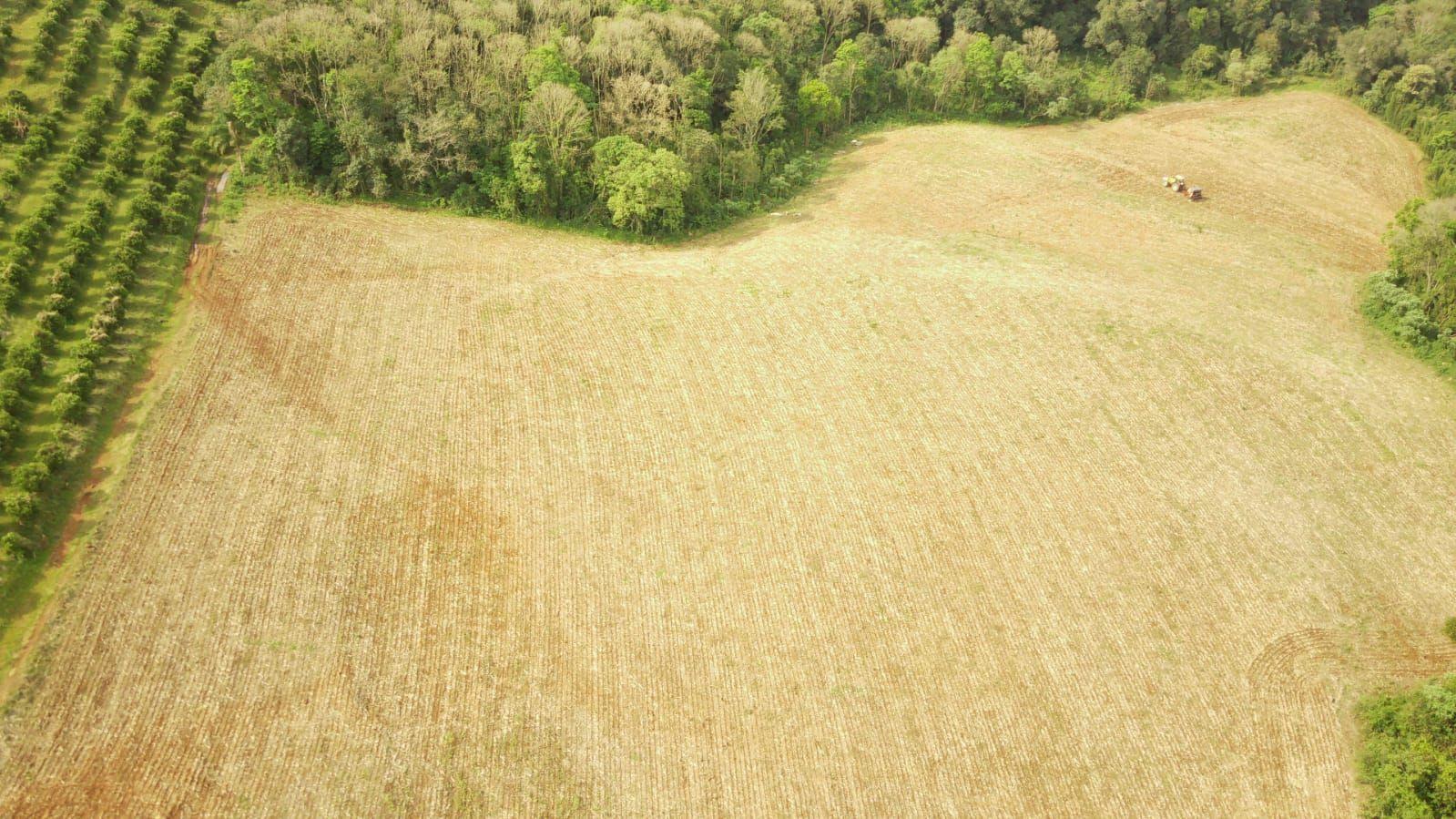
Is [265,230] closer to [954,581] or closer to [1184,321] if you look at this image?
[954,581]

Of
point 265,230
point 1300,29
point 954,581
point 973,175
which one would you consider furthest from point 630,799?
point 1300,29

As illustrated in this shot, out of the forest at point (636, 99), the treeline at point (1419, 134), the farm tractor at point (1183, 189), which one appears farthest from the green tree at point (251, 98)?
the treeline at point (1419, 134)

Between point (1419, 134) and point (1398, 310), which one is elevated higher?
point (1419, 134)

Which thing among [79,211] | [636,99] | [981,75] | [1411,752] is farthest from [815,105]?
[1411,752]

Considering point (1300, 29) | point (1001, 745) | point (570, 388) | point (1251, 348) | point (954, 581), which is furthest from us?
point (1300, 29)

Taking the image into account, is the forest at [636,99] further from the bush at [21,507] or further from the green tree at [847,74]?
the bush at [21,507]

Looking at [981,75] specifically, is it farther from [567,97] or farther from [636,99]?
[567,97]
